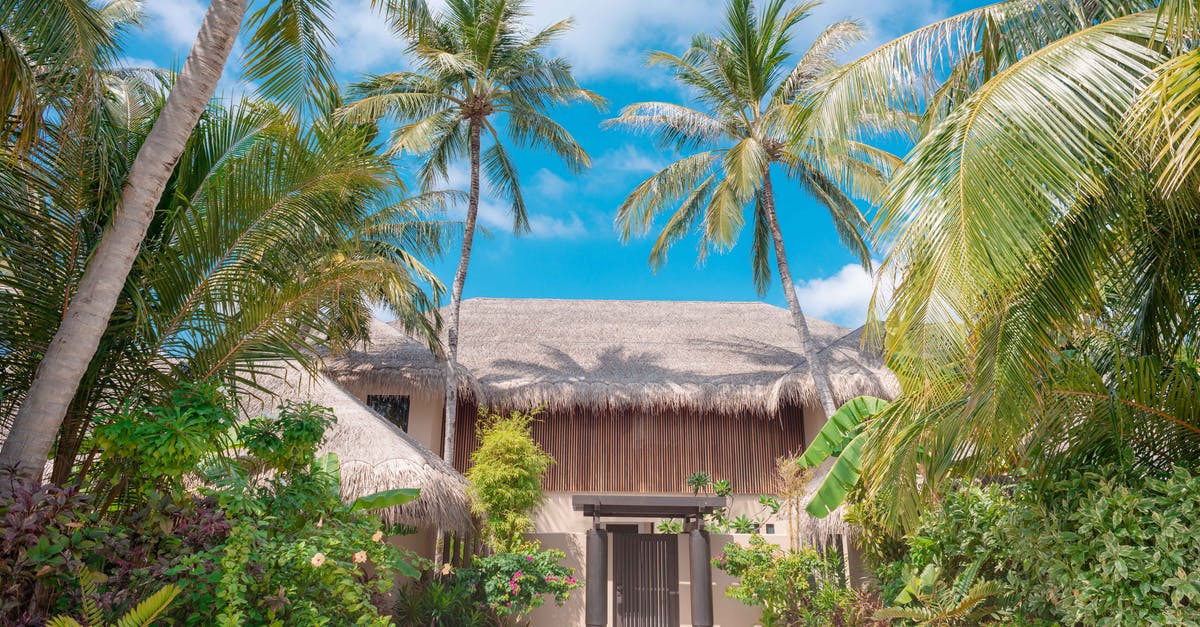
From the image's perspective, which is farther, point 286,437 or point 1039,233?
point 286,437

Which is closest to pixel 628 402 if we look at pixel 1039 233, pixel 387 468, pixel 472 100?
pixel 387 468

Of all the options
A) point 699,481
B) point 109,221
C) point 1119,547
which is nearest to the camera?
point 109,221

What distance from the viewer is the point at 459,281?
39.0 feet

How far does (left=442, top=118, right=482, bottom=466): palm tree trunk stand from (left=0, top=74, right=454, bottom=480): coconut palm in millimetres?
6329

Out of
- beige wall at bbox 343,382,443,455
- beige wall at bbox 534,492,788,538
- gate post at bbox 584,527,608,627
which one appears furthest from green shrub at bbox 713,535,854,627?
beige wall at bbox 343,382,443,455

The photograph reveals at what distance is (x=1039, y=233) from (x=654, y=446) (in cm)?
977

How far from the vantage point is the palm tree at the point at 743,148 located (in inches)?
435

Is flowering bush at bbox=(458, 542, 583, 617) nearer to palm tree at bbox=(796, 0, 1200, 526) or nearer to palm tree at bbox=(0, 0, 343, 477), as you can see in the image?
palm tree at bbox=(796, 0, 1200, 526)

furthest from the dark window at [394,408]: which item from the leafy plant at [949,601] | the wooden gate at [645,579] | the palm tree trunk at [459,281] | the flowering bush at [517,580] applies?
the leafy plant at [949,601]

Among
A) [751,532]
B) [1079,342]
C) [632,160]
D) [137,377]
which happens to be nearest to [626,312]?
[632,160]

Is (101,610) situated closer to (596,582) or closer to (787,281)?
(596,582)

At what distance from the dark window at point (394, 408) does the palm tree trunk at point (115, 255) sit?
28.6 feet

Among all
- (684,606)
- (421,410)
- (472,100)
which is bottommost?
(684,606)

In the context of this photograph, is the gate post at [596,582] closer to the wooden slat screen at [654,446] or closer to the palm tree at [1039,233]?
the wooden slat screen at [654,446]
